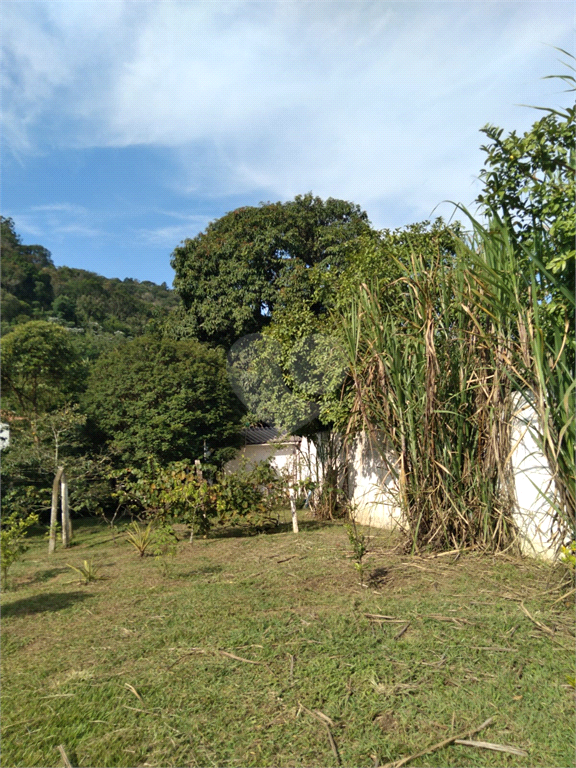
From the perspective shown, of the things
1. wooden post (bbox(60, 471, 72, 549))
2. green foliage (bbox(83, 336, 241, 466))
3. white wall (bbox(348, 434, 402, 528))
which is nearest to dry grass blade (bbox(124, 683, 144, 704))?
white wall (bbox(348, 434, 402, 528))

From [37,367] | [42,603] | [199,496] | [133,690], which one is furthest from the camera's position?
[37,367]

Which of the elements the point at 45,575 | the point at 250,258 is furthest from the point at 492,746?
the point at 250,258

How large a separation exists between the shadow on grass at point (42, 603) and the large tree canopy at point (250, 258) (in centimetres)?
1148

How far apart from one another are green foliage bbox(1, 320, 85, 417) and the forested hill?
6400 millimetres

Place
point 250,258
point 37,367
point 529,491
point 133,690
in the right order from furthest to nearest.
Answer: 1. point 250,258
2. point 37,367
3. point 529,491
4. point 133,690

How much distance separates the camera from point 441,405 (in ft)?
16.6

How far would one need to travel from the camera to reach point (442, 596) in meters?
3.96

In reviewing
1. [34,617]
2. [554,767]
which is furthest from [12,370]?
[554,767]

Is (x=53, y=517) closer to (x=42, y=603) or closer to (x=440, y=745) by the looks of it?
(x=42, y=603)

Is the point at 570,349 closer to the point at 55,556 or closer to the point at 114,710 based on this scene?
the point at 114,710

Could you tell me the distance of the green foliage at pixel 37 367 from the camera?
1241cm

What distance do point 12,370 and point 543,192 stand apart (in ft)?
38.6

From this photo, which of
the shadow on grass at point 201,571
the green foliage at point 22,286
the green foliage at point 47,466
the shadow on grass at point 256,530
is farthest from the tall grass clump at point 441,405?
the green foliage at point 22,286

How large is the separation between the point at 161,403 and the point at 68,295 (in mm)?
20010
